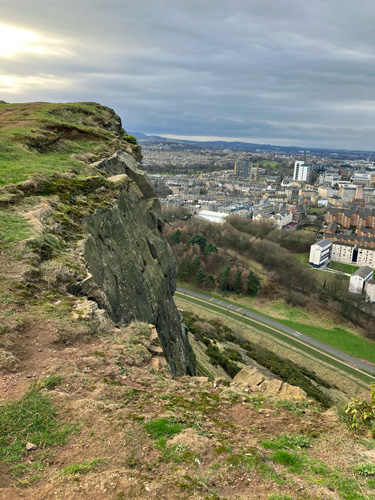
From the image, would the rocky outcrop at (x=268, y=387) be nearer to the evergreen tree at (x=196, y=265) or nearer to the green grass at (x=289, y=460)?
the green grass at (x=289, y=460)

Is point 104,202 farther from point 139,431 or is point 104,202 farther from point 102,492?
point 102,492

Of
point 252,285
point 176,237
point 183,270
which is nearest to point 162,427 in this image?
point 252,285

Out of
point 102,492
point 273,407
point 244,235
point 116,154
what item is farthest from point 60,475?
point 244,235

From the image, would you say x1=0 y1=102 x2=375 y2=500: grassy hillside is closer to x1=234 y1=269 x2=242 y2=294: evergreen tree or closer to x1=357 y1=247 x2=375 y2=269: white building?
x1=234 y1=269 x2=242 y2=294: evergreen tree

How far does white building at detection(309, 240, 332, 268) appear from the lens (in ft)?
278

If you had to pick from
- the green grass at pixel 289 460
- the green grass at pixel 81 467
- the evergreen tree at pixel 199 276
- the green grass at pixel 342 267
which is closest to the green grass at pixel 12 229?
the green grass at pixel 81 467

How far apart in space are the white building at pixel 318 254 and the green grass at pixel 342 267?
2.62 metres

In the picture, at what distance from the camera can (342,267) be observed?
88.4 m

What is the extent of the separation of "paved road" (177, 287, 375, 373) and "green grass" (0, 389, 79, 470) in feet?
161

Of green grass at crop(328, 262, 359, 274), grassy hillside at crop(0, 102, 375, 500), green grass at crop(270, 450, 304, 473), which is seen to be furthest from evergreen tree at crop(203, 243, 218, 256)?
green grass at crop(270, 450, 304, 473)

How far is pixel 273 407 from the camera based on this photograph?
827 centimetres

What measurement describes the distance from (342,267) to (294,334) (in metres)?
41.2

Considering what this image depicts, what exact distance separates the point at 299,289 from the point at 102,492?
69.5 meters

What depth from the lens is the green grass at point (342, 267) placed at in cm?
8630
